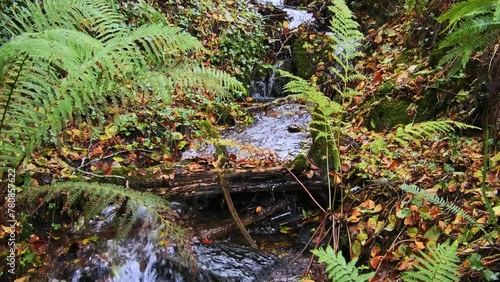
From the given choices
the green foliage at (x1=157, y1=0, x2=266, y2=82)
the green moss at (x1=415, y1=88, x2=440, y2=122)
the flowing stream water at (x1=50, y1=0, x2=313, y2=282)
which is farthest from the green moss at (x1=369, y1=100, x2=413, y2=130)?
the green foliage at (x1=157, y1=0, x2=266, y2=82)

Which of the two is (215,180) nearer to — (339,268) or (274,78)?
(339,268)

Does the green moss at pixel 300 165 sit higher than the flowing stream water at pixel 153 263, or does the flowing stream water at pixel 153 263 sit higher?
the green moss at pixel 300 165

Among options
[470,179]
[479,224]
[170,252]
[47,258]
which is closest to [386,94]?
[470,179]

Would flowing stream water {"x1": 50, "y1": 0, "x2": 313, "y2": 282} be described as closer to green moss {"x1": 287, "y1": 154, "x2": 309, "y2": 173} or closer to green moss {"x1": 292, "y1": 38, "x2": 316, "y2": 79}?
green moss {"x1": 287, "y1": 154, "x2": 309, "y2": 173}

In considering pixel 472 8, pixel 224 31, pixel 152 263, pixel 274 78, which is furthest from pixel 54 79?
pixel 274 78

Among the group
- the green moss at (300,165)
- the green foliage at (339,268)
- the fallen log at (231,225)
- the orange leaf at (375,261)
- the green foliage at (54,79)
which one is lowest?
the fallen log at (231,225)

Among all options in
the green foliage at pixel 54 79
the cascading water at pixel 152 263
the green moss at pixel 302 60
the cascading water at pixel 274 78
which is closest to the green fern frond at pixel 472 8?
the green foliage at pixel 54 79

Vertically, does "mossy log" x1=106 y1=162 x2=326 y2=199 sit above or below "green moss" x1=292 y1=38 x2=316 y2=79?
above

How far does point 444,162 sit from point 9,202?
130 inches

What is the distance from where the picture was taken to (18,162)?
95.8 inches

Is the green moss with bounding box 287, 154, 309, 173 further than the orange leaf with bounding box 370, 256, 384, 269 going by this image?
Yes

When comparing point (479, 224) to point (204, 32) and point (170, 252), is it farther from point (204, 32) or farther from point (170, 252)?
point (204, 32)

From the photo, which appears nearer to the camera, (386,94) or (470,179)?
(470,179)

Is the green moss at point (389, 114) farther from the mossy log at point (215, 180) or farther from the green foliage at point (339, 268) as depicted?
the green foliage at point (339, 268)
